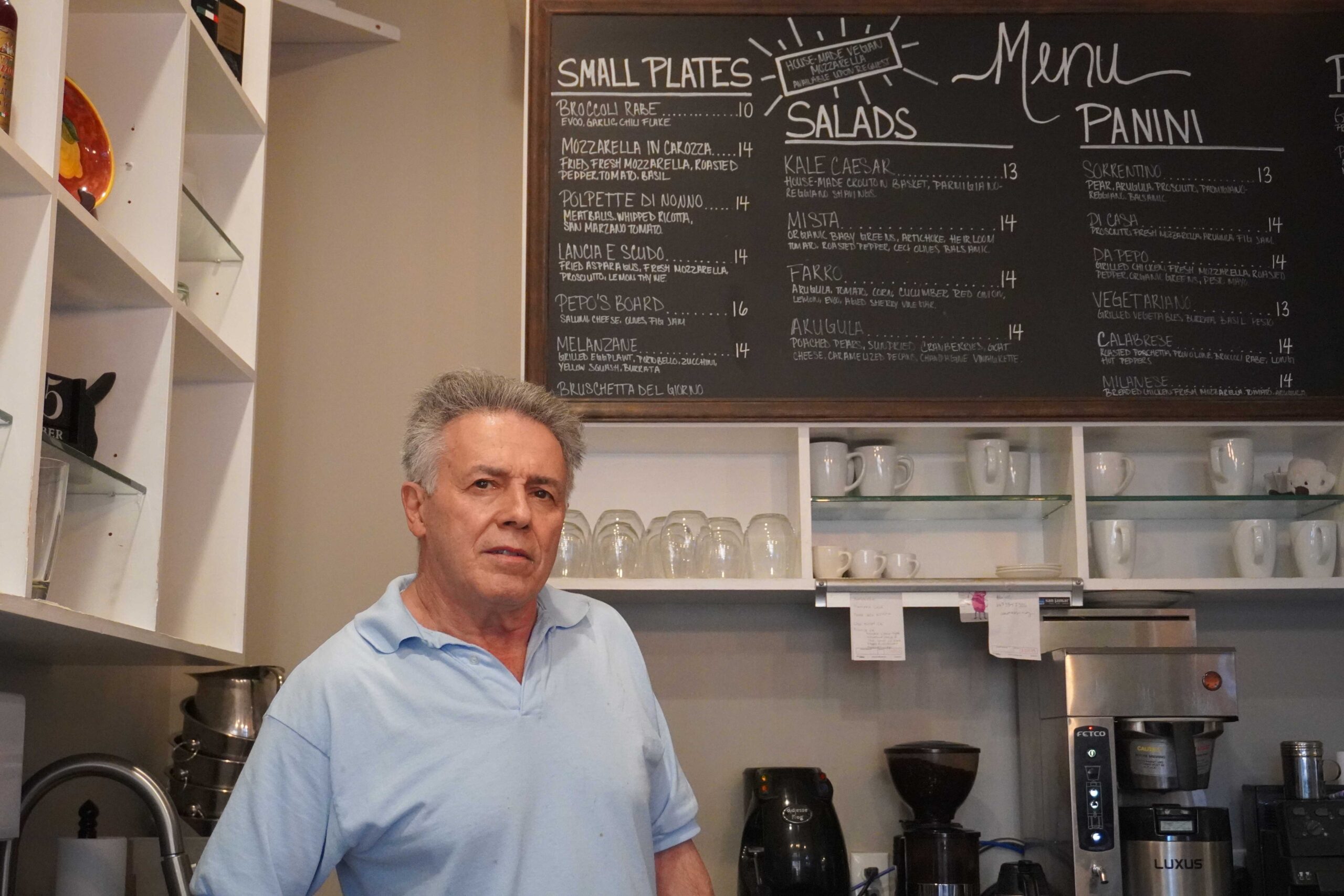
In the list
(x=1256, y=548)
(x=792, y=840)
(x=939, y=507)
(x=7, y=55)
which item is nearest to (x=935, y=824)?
(x=792, y=840)

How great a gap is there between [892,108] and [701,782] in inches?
64.6

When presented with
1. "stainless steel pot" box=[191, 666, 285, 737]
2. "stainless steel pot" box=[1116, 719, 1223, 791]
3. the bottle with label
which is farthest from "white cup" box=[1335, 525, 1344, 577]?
the bottle with label

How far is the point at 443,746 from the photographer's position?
65.3 inches

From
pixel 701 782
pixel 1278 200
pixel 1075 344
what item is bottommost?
pixel 701 782

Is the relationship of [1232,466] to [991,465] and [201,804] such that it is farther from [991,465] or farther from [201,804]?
[201,804]

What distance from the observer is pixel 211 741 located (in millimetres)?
2504

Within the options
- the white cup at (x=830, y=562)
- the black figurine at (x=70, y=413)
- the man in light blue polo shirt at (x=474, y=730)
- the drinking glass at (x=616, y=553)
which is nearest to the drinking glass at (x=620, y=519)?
the drinking glass at (x=616, y=553)

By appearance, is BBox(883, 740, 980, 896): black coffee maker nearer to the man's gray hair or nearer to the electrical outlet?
the electrical outlet

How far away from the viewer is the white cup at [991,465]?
3.02 meters

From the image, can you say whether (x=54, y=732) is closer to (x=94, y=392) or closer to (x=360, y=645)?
(x=94, y=392)

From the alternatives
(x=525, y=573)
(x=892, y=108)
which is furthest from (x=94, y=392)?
(x=892, y=108)

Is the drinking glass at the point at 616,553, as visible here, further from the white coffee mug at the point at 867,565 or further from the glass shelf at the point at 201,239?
the glass shelf at the point at 201,239

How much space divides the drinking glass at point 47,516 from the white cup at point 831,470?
1.66 m

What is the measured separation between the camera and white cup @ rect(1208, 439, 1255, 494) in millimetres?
3021
